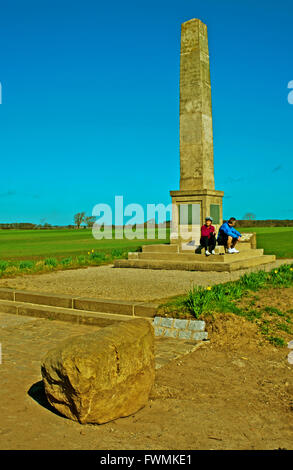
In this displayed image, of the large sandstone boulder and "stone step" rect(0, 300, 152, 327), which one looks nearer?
the large sandstone boulder

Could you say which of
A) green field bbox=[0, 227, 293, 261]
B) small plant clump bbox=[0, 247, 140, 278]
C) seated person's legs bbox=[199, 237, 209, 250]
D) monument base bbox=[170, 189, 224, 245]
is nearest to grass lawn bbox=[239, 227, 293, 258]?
green field bbox=[0, 227, 293, 261]

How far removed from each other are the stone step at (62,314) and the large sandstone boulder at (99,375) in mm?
3099

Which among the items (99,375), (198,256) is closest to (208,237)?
(198,256)

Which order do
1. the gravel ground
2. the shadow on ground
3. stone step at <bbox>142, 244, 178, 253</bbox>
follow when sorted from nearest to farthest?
the shadow on ground, the gravel ground, stone step at <bbox>142, 244, 178, 253</bbox>

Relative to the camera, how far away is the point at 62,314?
801 cm

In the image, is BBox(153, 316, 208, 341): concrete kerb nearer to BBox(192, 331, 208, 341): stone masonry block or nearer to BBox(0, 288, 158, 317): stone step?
BBox(192, 331, 208, 341): stone masonry block

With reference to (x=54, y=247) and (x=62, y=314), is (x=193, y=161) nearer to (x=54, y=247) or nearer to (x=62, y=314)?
(x=62, y=314)

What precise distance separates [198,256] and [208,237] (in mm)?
719

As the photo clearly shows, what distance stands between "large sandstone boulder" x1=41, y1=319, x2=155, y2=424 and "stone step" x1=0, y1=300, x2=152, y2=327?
310 cm

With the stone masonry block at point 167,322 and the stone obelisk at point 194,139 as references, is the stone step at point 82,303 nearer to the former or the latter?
the stone masonry block at point 167,322

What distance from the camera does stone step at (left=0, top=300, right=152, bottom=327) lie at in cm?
748
